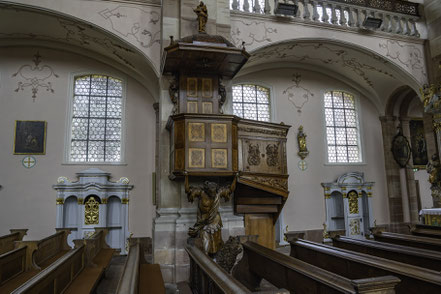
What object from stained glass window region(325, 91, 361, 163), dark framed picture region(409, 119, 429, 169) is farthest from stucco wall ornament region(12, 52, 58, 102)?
dark framed picture region(409, 119, 429, 169)

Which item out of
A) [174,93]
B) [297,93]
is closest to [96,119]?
[174,93]

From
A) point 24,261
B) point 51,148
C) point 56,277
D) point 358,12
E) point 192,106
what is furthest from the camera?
point 358,12

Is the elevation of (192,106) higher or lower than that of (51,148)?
higher

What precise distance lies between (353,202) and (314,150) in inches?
80.3

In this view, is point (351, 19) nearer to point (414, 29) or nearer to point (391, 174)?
point (414, 29)

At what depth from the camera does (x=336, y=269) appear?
11.5 ft

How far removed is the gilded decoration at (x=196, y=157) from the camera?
5.71m

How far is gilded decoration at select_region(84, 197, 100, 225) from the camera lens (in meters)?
8.66

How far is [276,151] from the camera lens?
23.4 feet

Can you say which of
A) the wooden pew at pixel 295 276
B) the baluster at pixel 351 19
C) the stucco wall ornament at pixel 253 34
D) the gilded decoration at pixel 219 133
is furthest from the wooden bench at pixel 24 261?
the baluster at pixel 351 19

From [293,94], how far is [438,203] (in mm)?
4996

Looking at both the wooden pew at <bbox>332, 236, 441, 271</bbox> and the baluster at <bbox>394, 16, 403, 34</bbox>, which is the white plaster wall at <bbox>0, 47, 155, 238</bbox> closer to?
the wooden pew at <bbox>332, 236, 441, 271</bbox>

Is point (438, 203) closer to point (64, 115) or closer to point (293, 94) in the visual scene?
point (293, 94)

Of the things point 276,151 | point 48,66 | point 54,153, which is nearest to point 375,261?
point 276,151
